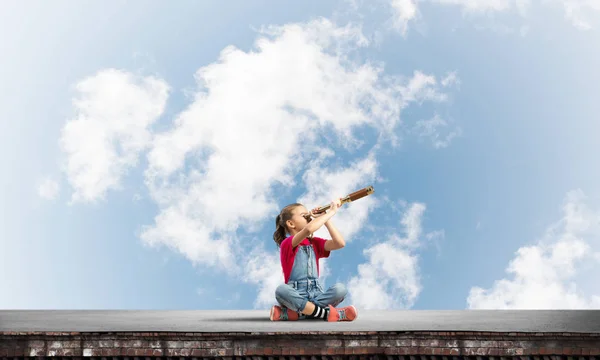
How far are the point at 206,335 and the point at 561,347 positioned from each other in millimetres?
3233

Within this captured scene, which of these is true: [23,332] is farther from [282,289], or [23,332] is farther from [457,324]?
[457,324]

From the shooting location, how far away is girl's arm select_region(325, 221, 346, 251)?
9.56 metres

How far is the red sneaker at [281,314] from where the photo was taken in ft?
29.8

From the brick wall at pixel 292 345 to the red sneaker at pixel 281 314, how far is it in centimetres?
237

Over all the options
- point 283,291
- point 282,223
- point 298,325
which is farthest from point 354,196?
point 298,325

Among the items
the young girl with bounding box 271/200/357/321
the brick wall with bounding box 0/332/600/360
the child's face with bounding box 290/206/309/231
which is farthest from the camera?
the child's face with bounding box 290/206/309/231

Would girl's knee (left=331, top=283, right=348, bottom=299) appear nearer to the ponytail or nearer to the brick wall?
the ponytail

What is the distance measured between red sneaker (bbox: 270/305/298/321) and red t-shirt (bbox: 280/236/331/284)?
498 millimetres

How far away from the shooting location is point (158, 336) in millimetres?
6727

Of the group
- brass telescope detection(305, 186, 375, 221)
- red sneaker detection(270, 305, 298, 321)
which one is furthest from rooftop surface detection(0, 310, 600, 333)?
brass telescope detection(305, 186, 375, 221)

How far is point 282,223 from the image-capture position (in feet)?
32.5

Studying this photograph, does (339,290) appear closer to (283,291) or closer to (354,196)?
(283,291)

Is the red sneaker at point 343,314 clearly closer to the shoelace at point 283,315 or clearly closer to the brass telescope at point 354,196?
the shoelace at point 283,315

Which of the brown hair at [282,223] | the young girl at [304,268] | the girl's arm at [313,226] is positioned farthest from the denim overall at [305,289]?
the brown hair at [282,223]
